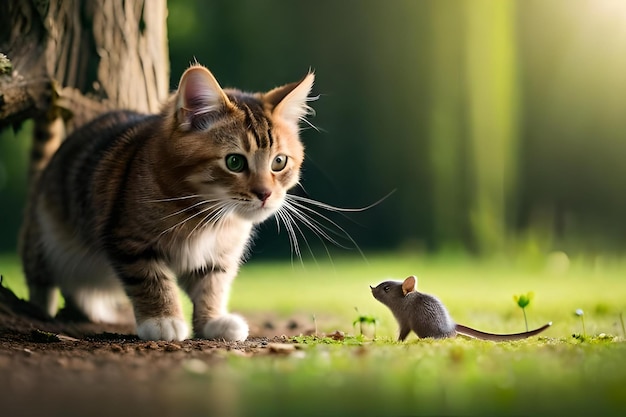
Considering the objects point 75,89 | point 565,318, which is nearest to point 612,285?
point 565,318

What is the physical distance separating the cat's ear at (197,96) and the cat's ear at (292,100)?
21 cm

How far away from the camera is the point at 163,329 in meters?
2.30

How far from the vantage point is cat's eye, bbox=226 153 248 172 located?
229 cm

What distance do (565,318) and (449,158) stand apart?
2.60 meters

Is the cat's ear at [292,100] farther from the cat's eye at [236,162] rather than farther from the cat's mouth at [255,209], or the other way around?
the cat's mouth at [255,209]

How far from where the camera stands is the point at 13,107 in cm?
308

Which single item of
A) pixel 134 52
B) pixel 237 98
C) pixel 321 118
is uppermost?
pixel 321 118

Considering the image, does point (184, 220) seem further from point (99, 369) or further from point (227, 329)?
point (99, 369)

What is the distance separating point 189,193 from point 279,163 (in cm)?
31

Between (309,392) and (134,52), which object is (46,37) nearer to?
(134,52)

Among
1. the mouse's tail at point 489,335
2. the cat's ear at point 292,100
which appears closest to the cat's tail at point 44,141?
the cat's ear at point 292,100

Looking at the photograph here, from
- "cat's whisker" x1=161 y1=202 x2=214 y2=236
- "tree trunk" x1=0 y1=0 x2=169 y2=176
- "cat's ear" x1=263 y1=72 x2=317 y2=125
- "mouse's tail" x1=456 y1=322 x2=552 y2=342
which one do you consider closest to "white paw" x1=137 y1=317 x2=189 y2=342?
"cat's whisker" x1=161 y1=202 x2=214 y2=236

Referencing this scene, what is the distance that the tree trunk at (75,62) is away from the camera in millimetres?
3104

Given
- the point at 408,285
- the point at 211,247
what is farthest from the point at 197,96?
the point at 408,285
